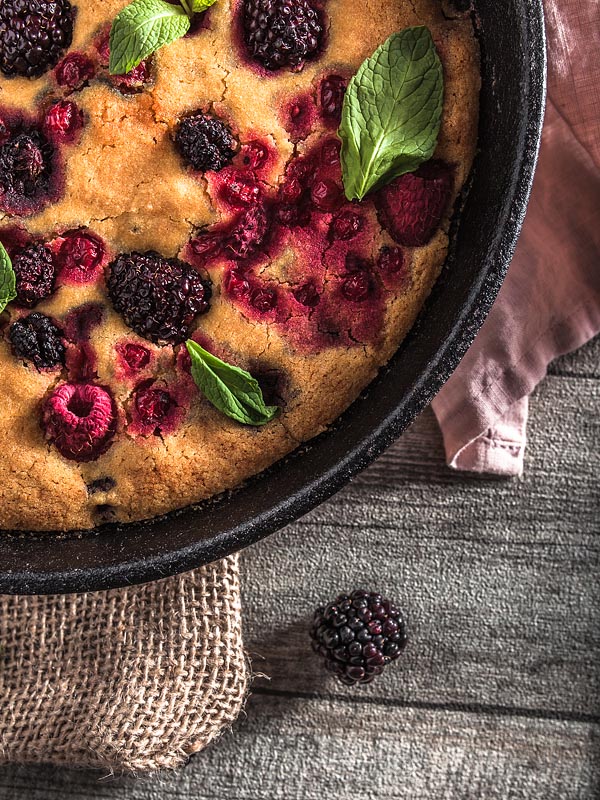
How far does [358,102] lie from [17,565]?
1113 millimetres

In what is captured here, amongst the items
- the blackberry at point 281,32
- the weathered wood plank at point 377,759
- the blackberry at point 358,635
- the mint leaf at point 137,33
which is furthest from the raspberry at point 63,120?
the weathered wood plank at point 377,759

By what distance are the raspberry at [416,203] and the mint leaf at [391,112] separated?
53mm

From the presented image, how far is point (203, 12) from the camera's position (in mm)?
1772

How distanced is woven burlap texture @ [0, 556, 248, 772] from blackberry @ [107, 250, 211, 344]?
0.67 meters

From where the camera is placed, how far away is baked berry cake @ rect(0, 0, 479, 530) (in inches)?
68.6

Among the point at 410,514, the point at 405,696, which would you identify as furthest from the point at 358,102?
the point at 405,696

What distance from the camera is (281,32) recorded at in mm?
1691

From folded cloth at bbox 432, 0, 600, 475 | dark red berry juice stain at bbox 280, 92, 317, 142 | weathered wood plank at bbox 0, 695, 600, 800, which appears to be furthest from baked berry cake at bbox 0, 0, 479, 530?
weathered wood plank at bbox 0, 695, 600, 800

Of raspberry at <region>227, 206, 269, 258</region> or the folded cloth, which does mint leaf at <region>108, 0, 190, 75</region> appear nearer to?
raspberry at <region>227, 206, 269, 258</region>

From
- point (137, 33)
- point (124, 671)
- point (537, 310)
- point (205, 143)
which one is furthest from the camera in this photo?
point (537, 310)

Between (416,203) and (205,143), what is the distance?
1.40 ft

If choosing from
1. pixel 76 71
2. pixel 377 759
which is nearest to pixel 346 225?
pixel 76 71

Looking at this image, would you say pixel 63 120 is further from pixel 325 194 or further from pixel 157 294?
pixel 325 194

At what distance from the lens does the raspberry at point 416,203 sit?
5.69ft
